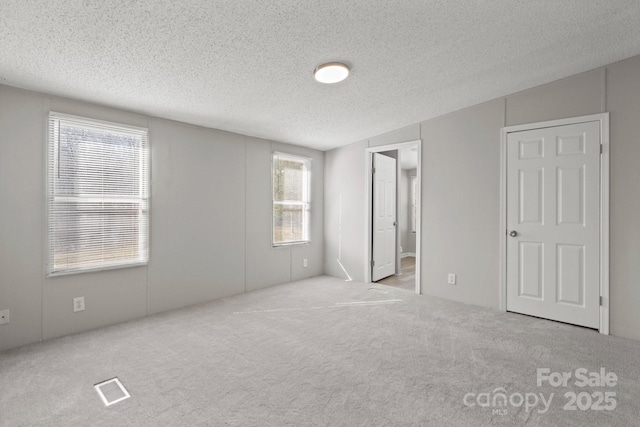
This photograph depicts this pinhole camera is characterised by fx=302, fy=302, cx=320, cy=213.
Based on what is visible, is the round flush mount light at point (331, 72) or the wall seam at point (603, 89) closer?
the round flush mount light at point (331, 72)

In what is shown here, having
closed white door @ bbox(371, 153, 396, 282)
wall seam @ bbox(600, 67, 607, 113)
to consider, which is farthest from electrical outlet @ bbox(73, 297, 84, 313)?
wall seam @ bbox(600, 67, 607, 113)

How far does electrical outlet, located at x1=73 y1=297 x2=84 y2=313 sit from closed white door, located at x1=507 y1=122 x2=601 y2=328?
15.1 ft

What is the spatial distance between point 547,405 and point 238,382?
6.53 ft

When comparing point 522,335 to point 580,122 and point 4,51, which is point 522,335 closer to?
point 580,122

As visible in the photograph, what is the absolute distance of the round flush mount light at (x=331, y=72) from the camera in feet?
8.62

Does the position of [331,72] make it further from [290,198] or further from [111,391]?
[111,391]

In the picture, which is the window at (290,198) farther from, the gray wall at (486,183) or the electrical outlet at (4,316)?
the electrical outlet at (4,316)

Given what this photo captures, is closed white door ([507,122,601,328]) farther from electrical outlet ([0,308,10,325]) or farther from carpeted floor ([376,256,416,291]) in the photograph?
electrical outlet ([0,308,10,325])

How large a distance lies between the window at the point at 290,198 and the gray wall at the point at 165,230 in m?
0.14

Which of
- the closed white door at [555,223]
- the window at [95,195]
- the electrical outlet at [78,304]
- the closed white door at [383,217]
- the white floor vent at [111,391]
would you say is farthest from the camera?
the closed white door at [383,217]

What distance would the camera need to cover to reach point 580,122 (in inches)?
123

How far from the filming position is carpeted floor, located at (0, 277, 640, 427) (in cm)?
177

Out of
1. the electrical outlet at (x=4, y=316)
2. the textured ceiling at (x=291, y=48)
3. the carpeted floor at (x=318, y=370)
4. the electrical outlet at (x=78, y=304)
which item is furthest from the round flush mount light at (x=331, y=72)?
the electrical outlet at (x=4, y=316)

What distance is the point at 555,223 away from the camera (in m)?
3.28
